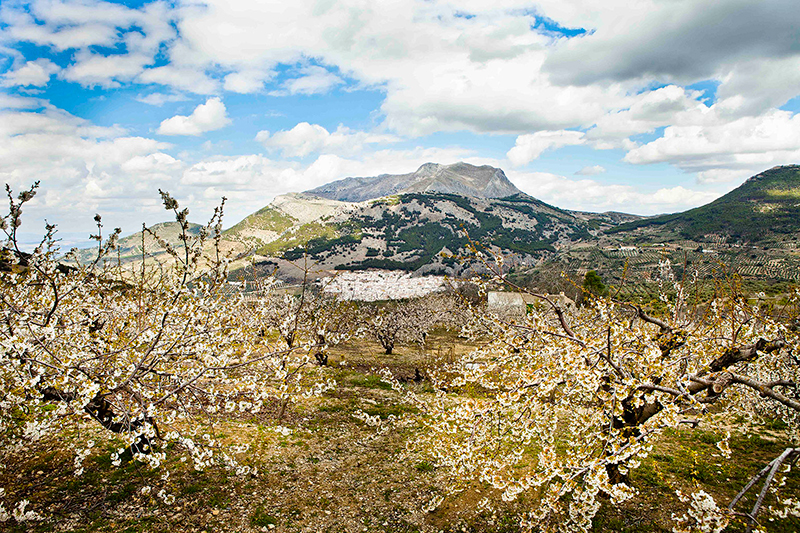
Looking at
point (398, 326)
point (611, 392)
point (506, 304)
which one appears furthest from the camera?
point (506, 304)

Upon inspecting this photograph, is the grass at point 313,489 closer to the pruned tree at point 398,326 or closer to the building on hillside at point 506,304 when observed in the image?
the pruned tree at point 398,326

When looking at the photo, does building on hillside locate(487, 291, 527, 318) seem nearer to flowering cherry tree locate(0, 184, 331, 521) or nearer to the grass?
the grass

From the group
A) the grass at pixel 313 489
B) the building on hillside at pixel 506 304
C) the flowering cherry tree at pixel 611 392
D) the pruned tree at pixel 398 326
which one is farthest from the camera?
the building on hillside at pixel 506 304

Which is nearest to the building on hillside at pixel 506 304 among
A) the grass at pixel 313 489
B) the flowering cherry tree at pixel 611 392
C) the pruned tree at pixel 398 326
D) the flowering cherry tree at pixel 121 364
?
the pruned tree at pixel 398 326

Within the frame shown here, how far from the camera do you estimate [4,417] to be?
8.88 metres

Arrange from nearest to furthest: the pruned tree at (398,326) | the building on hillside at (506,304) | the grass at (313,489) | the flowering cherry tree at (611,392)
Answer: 1. the flowering cherry tree at (611,392)
2. the grass at (313,489)
3. the pruned tree at (398,326)
4. the building on hillside at (506,304)

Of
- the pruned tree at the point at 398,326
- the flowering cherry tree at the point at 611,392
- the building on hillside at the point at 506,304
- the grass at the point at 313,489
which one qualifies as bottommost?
the building on hillside at the point at 506,304

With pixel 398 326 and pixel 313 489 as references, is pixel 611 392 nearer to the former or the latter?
pixel 313 489

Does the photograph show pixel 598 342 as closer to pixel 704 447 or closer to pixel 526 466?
pixel 526 466

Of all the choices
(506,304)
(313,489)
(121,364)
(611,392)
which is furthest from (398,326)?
(506,304)

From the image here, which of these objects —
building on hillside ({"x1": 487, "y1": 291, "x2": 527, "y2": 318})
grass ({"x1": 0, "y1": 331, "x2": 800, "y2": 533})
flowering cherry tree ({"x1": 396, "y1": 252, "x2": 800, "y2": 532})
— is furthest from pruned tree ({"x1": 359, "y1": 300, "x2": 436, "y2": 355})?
flowering cherry tree ({"x1": 396, "y1": 252, "x2": 800, "y2": 532})

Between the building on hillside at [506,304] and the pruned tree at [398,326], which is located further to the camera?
the building on hillside at [506,304]

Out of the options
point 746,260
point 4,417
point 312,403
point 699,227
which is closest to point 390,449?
point 312,403

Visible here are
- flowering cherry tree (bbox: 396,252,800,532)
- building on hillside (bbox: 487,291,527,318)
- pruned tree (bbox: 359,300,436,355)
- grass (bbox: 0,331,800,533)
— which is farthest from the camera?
building on hillside (bbox: 487,291,527,318)
